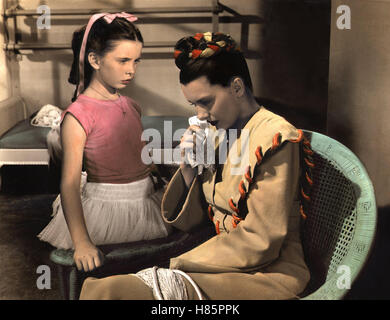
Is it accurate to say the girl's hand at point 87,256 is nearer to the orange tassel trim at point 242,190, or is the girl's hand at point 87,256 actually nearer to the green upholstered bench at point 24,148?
the green upholstered bench at point 24,148

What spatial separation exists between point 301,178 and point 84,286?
810mm

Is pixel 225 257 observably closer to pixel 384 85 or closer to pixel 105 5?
pixel 384 85

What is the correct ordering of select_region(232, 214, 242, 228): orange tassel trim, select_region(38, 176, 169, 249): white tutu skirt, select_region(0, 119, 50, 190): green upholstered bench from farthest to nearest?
select_region(0, 119, 50, 190): green upholstered bench
select_region(38, 176, 169, 249): white tutu skirt
select_region(232, 214, 242, 228): orange tassel trim

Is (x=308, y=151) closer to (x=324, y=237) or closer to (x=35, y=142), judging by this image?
(x=324, y=237)

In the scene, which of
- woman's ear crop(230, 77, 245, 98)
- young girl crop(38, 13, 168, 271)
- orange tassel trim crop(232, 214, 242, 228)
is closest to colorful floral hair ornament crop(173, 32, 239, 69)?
woman's ear crop(230, 77, 245, 98)

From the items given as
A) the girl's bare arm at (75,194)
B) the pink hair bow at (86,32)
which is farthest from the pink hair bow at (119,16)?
the girl's bare arm at (75,194)

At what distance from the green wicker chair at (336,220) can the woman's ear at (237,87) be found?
30cm

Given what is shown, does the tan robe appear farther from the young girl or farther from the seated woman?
the young girl

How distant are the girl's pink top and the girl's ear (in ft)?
0.36

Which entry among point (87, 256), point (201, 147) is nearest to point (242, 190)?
point (201, 147)

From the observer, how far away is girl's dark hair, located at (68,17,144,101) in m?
1.80

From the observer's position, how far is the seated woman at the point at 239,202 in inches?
65.4

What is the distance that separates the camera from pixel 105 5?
2.01m
